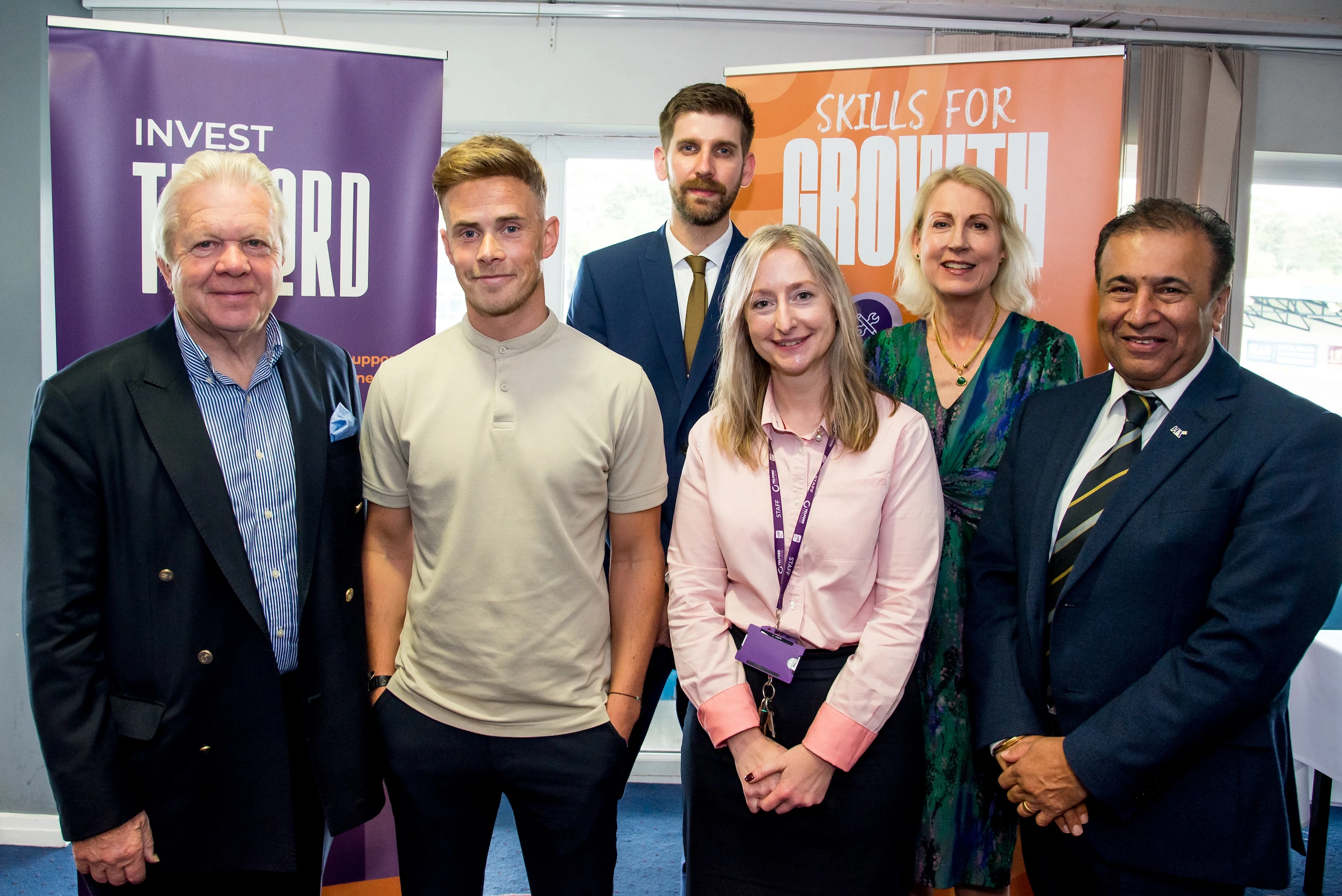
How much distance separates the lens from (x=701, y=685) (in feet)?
5.60

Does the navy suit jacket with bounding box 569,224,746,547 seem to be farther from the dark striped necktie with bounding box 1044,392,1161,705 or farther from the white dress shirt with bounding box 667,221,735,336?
the dark striped necktie with bounding box 1044,392,1161,705

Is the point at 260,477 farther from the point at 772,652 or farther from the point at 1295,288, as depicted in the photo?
the point at 1295,288

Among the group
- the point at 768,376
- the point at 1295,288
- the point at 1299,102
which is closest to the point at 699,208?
the point at 768,376

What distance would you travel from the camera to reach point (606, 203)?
13.6 feet

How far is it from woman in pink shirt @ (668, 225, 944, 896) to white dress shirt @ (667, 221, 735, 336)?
51cm

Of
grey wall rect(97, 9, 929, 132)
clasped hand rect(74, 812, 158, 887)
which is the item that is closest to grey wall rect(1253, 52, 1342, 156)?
grey wall rect(97, 9, 929, 132)

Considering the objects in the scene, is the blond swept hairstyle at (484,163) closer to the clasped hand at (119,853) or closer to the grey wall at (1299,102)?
the clasped hand at (119,853)

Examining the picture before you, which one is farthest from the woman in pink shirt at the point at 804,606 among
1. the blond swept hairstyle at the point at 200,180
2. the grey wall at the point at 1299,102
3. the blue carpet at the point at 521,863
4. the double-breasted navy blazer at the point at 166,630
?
the grey wall at the point at 1299,102

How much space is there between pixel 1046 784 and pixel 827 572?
544 millimetres

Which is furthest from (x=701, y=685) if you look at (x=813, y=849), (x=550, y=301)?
(x=550, y=301)

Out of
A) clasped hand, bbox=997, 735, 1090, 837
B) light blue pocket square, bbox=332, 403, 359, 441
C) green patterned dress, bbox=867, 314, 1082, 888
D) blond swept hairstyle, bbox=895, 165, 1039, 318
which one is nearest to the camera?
clasped hand, bbox=997, 735, 1090, 837

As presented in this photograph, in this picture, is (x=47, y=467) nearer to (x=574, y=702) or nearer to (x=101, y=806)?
(x=101, y=806)

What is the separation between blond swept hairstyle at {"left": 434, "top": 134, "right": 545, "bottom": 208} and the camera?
169cm

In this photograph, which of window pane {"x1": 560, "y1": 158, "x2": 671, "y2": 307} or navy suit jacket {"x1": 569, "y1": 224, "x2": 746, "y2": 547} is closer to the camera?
navy suit jacket {"x1": 569, "y1": 224, "x2": 746, "y2": 547}
